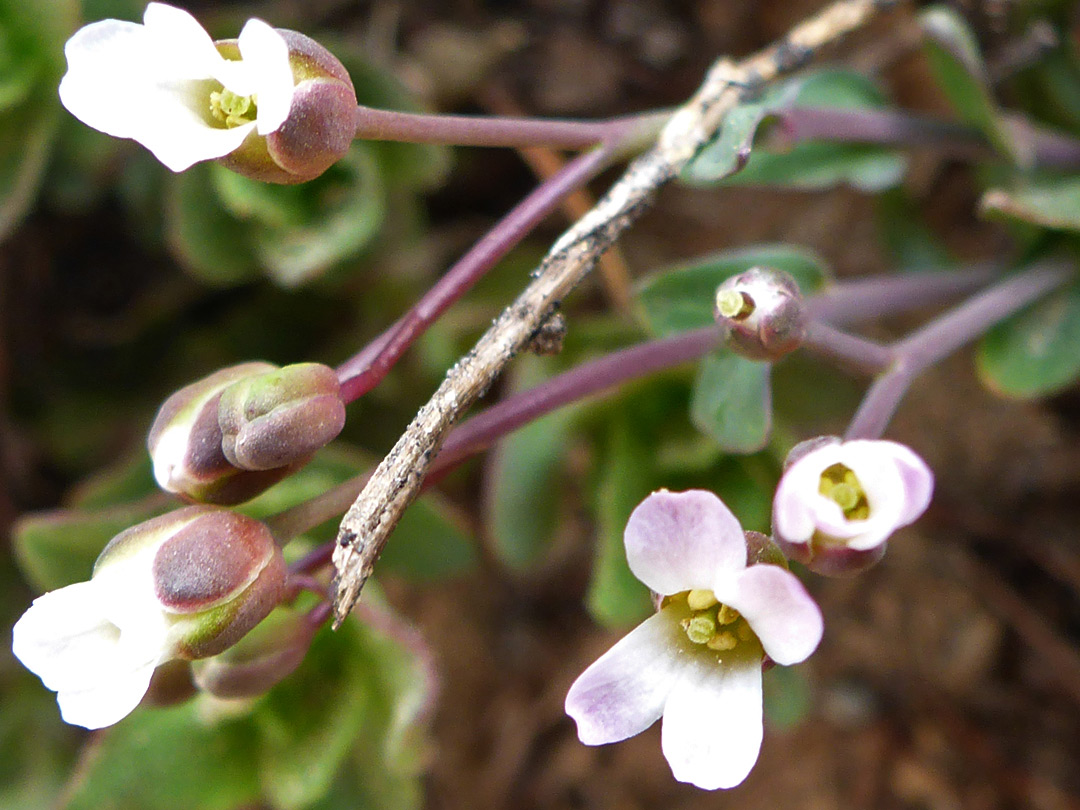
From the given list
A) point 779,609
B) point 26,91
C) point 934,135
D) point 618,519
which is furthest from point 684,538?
point 26,91

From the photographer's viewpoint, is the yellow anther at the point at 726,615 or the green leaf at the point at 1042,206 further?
the green leaf at the point at 1042,206

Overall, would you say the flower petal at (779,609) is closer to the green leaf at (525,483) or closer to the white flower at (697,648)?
the white flower at (697,648)

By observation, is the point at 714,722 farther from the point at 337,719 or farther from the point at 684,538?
the point at 337,719

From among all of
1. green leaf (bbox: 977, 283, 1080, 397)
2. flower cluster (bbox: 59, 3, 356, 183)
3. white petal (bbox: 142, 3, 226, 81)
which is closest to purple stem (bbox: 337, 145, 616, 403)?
flower cluster (bbox: 59, 3, 356, 183)

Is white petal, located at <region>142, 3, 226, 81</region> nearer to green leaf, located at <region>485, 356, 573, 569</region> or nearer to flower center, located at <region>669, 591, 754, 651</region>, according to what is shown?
flower center, located at <region>669, 591, 754, 651</region>

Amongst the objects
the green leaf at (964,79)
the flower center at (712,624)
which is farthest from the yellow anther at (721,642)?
the green leaf at (964,79)

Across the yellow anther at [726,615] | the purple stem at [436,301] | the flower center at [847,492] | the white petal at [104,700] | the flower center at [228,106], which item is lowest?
the yellow anther at [726,615]
